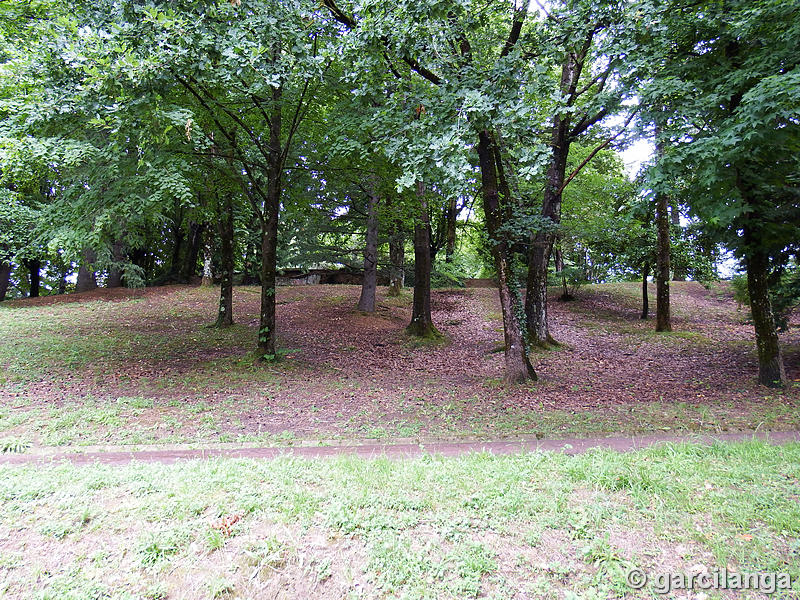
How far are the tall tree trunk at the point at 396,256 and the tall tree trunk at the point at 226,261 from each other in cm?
470

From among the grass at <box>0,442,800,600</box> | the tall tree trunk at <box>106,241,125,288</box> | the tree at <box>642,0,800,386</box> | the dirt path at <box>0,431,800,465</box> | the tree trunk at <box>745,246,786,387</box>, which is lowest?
the dirt path at <box>0,431,800,465</box>

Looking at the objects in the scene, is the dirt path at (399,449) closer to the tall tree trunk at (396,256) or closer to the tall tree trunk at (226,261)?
the tall tree trunk at (226,261)

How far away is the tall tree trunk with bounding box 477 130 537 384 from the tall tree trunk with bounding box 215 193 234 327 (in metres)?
6.80

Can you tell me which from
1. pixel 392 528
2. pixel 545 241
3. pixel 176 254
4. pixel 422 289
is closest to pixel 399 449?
pixel 392 528

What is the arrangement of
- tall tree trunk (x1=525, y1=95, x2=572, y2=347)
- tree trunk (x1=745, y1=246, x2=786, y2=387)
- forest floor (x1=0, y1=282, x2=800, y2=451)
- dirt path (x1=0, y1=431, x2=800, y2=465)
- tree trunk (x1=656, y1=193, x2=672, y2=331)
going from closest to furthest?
dirt path (x1=0, y1=431, x2=800, y2=465) < forest floor (x1=0, y1=282, x2=800, y2=451) < tree trunk (x1=745, y1=246, x2=786, y2=387) < tall tree trunk (x1=525, y1=95, x2=572, y2=347) < tree trunk (x1=656, y1=193, x2=672, y2=331)

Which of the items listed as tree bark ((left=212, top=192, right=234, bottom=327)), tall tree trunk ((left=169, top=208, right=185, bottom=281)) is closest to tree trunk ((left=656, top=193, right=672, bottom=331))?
tree bark ((left=212, top=192, right=234, bottom=327))

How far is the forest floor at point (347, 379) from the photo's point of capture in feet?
19.7

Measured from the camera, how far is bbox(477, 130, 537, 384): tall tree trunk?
8.01 meters

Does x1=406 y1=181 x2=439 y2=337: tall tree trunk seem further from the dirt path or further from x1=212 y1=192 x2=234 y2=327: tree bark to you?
the dirt path

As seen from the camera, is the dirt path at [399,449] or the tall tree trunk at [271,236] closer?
the dirt path at [399,449]

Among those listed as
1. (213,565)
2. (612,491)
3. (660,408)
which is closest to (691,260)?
(660,408)

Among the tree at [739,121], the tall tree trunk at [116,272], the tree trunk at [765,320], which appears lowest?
the tree trunk at [765,320]

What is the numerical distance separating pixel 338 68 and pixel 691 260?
1190 centimetres

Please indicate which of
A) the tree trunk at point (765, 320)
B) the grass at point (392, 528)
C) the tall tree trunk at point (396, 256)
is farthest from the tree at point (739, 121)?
the tall tree trunk at point (396, 256)
